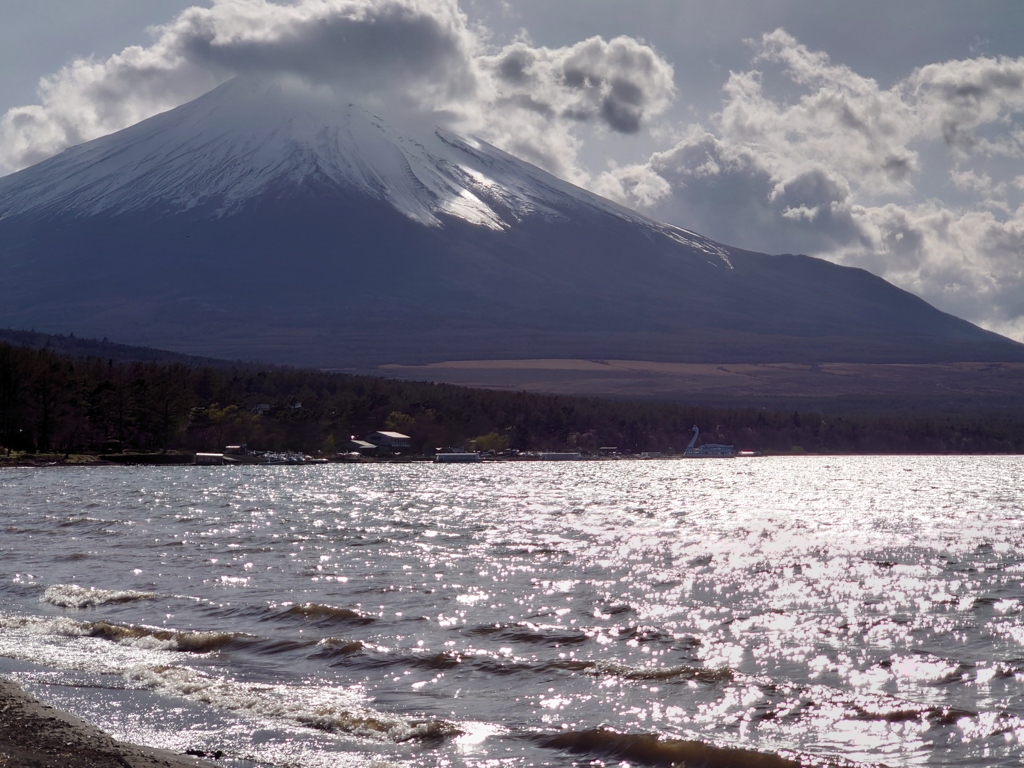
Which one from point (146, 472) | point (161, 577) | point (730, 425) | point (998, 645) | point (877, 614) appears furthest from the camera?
point (730, 425)

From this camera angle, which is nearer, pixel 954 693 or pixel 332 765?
pixel 332 765

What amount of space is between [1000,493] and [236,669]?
71.2 meters

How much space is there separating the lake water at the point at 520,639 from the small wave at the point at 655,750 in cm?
5

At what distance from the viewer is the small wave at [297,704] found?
53.5 ft

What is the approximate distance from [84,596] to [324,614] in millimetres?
6201

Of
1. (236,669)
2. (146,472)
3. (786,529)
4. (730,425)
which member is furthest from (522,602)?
(730,425)

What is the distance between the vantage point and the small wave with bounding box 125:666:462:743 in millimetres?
16312

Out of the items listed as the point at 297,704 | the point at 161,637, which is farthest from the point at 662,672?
the point at 161,637

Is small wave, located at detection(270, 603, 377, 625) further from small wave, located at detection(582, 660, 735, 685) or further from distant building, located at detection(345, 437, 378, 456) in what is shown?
distant building, located at detection(345, 437, 378, 456)

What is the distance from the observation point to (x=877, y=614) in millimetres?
26266

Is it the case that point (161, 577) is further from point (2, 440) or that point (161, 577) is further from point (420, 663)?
point (2, 440)

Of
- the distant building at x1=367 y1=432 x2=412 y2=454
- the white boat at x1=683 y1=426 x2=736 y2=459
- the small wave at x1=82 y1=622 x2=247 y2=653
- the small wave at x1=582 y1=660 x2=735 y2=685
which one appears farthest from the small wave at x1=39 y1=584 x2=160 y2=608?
the white boat at x1=683 y1=426 x2=736 y2=459

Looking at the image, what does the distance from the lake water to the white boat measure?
390 ft

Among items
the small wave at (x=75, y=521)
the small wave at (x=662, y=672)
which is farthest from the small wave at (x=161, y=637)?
the small wave at (x=75, y=521)
